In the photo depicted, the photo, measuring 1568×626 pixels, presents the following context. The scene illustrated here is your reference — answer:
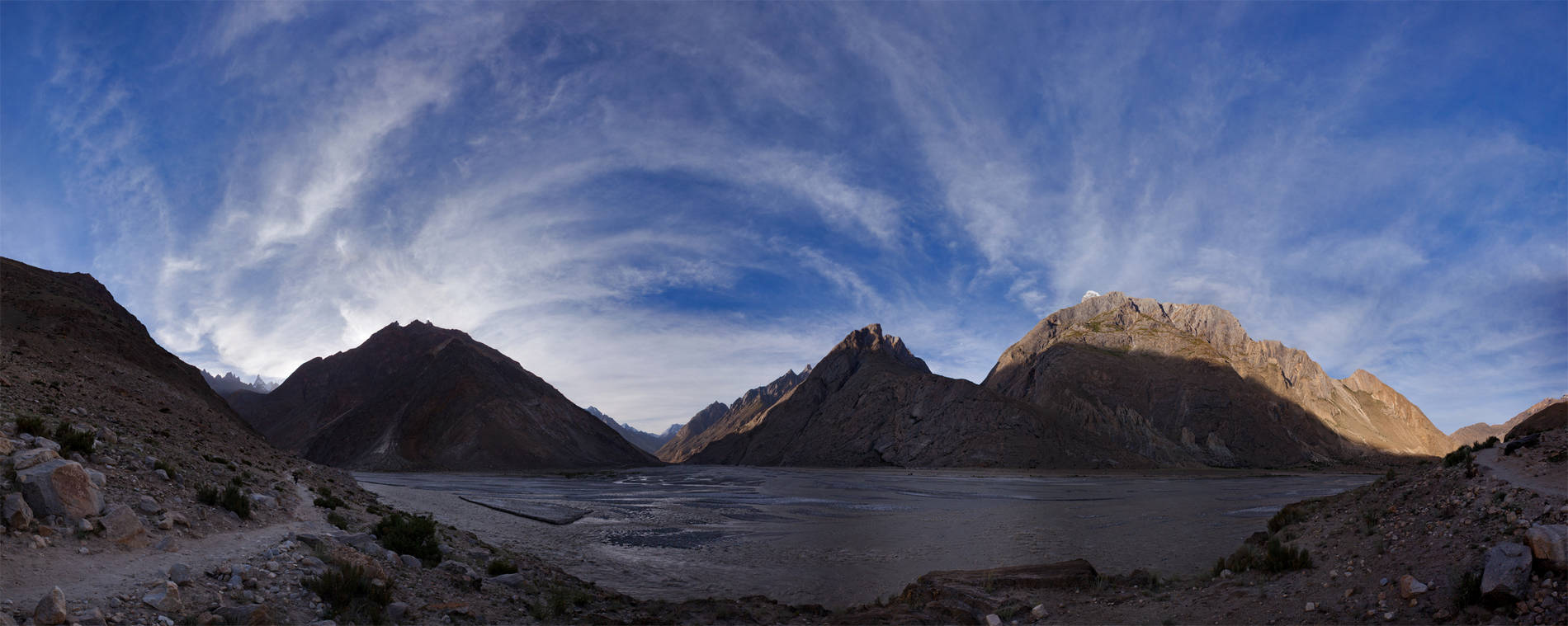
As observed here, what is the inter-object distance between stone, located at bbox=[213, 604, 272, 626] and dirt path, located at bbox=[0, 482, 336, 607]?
0.98 metres

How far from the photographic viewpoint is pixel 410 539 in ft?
50.2

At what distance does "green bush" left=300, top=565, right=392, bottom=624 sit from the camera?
10.3m

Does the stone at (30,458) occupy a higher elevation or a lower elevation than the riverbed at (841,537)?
higher

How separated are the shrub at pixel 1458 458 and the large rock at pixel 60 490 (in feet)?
80.4

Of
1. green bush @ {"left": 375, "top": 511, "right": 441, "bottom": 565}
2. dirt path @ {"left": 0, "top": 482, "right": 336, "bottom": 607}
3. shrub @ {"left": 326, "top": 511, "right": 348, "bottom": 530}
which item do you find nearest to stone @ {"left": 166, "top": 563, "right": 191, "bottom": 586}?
dirt path @ {"left": 0, "top": 482, "right": 336, "bottom": 607}

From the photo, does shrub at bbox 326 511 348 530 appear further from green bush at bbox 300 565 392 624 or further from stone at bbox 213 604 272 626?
stone at bbox 213 604 272 626

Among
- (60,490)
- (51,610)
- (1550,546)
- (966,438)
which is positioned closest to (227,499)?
(60,490)

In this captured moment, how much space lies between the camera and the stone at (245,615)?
28.3 ft

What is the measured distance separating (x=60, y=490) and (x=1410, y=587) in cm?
1989

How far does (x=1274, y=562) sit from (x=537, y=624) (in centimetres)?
1446

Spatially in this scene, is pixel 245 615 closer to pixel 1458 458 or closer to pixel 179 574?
pixel 179 574

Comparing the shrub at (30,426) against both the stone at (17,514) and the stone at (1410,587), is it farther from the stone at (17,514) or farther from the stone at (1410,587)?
the stone at (1410,587)

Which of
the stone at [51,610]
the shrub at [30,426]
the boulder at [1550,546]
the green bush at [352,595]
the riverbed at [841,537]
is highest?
the shrub at [30,426]

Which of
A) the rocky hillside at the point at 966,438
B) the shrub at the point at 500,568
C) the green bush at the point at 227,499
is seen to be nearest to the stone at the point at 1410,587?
the shrub at the point at 500,568
